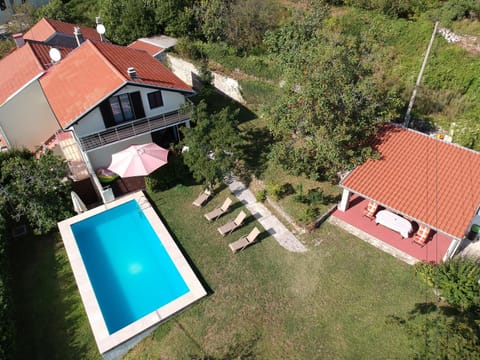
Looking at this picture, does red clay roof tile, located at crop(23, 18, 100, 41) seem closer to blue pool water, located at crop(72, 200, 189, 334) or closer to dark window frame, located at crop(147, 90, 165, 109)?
dark window frame, located at crop(147, 90, 165, 109)

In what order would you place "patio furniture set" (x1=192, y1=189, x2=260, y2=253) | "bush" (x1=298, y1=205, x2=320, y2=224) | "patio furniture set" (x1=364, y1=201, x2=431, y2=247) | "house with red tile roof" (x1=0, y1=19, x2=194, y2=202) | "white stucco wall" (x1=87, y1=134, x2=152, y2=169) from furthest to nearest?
"white stucco wall" (x1=87, y1=134, x2=152, y2=169), "house with red tile roof" (x1=0, y1=19, x2=194, y2=202), "bush" (x1=298, y1=205, x2=320, y2=224), "patio furniture set" (x1=192, y1=189, x2=260, y2=253), "patio furniture set" (x1=364, y1=201, x2=431, y2=247)

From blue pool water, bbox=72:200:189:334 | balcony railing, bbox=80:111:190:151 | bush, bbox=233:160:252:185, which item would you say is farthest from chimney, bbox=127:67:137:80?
bush, bbox=233:160:252:185

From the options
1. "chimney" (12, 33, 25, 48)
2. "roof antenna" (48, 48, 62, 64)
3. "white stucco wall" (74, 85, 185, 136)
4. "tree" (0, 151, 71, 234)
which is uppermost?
"chimney" (12, 33, 25, 48)

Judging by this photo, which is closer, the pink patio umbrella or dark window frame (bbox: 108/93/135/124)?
the pink patio umbrella

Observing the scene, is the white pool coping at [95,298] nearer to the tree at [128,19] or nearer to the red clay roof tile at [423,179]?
the red clay roof tile at [423,179]

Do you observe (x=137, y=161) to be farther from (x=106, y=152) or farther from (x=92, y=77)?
(x=92, y=77)

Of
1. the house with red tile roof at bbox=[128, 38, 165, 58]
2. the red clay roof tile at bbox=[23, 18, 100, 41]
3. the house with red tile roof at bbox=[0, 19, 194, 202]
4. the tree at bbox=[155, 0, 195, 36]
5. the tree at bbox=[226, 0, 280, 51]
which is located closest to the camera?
the house with red tile roof at bbox=[0, 19, 194, 202]

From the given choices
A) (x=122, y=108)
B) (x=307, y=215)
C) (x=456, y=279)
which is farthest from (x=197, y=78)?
(x=456, y=279)

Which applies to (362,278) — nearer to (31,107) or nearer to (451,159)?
(451,159)
